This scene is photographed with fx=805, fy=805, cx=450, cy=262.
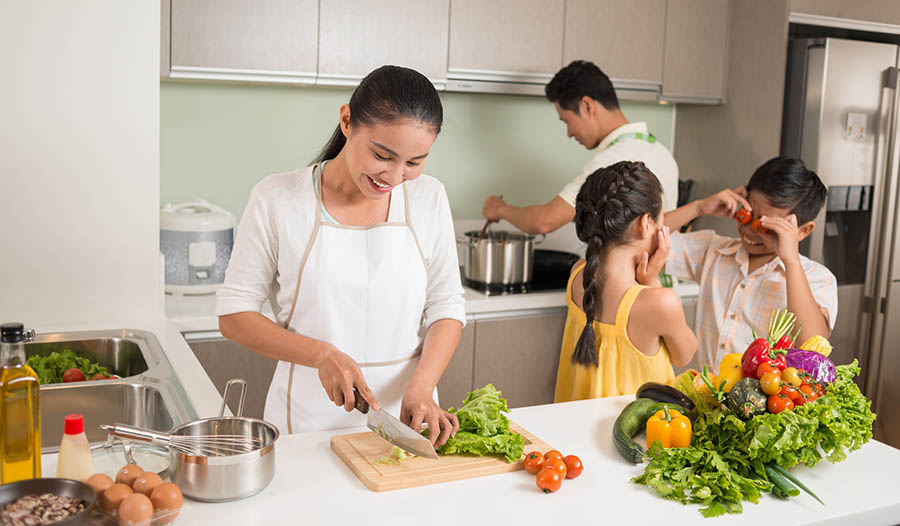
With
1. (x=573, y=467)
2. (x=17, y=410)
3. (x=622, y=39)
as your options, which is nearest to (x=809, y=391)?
(x=573, y=467)

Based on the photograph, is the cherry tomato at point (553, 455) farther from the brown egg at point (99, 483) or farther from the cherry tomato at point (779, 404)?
the brown egg at point (99, 483)

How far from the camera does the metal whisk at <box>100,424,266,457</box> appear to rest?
3.68 ft

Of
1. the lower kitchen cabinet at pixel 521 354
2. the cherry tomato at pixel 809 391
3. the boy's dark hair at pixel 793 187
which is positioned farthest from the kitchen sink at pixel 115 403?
the boy's dark hair at pixel 793 187

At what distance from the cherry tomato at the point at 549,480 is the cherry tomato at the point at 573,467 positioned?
0.15 feet

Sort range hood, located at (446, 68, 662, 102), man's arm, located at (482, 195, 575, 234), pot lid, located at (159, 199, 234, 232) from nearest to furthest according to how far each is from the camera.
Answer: pot lid, located at (159, 199, 234, 232)
man's arm, located at (482, 195, 575, 234)
range hood, located at (446, 68, 662, 102)

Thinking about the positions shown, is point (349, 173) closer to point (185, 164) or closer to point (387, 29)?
point (387, 29)

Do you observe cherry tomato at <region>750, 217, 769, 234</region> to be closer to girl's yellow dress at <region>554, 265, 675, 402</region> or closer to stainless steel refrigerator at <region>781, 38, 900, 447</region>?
girl's yellow dress at <region>554, 265, 675, 402</region>

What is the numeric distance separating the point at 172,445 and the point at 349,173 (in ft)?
2.22

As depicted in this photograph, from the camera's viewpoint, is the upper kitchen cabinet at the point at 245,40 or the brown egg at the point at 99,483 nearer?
the brown egg at the point at 99,483

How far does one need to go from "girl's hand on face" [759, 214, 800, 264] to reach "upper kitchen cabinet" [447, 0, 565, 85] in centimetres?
120

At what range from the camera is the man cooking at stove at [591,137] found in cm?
282

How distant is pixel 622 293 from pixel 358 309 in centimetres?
69

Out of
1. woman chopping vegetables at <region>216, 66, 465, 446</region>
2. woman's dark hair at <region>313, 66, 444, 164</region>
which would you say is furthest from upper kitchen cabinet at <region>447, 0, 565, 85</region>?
woman's dark hair at <region>313, 66, 444, 164</region>

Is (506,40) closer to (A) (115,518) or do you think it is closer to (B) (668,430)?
(B) (668,430)
